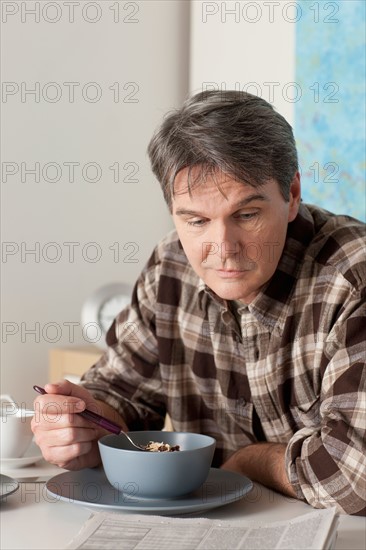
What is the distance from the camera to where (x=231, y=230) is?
58.0 inches

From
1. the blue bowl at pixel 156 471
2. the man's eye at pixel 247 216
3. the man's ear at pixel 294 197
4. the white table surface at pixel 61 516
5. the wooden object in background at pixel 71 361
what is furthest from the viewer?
the wooden object in background at pixel 71 361

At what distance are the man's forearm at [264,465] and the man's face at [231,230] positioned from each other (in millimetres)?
265

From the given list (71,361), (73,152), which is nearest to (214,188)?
(71,361)

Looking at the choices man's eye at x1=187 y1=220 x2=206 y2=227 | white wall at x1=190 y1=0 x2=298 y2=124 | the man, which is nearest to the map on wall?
white wall at x1=190 y1=0 x2=298 y2=124

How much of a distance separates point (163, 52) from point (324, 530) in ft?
8.78

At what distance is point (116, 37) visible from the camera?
331cm

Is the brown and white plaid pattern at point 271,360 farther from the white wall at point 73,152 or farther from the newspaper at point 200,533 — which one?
the white wall at point 73,152

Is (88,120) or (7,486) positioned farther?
(88,120)

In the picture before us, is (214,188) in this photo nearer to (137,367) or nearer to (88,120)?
(137,367)

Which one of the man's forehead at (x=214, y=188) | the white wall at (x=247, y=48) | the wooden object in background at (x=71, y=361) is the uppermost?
the white wall at (x=247, y=48)

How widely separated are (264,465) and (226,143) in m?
0.53

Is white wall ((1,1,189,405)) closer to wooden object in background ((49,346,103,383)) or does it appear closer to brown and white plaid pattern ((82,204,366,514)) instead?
wooden object in background ((49,346,103,383))

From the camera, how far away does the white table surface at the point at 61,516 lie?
3.76ft

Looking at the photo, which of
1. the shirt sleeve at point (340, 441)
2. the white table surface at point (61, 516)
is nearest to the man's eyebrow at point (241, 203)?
the shirt sleeve at point (340, 441)
